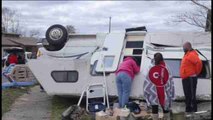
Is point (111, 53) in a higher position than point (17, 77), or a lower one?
higher

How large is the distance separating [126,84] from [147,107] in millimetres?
782

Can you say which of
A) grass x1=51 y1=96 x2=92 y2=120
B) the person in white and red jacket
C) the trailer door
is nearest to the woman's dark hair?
the person in white and red jacket

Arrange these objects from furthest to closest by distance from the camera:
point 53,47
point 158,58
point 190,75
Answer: point 53,47 < point 190,75 < point 158,58

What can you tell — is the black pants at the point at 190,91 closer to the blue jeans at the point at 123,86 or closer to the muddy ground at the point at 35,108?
the muddy ground at the point at 35,108

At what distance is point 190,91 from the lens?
855 centimetres

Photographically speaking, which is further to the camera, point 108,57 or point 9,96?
point 9,96

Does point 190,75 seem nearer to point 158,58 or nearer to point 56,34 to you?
point 158,58

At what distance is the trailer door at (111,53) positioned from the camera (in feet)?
A: 32.2

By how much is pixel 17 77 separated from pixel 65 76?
5237mm

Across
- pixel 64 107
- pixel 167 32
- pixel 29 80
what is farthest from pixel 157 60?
pixel 29 80

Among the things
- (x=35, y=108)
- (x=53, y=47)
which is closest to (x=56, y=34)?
(x=53, y=47)

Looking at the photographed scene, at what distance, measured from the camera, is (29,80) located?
50.7ft

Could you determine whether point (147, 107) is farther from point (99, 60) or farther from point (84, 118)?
point (99, 60)

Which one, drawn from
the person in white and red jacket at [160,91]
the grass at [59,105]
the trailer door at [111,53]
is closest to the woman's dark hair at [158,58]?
the person in white and red jacket at [160,91]
